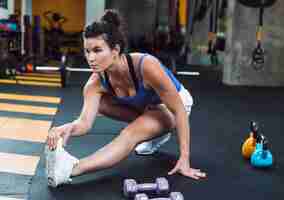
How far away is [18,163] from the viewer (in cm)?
218

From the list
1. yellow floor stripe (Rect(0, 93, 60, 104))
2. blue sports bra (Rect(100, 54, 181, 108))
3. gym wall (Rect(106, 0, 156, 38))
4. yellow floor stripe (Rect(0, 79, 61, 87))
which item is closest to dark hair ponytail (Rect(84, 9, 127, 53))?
blue sports bra (Rect(100, 54, 181, 108))

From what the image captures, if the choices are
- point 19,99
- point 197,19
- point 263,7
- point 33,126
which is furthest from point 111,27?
point 197,19

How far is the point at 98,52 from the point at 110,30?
99 mm

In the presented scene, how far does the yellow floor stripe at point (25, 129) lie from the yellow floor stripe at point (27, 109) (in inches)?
12.3

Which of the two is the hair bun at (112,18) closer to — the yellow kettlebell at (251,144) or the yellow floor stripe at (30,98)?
the yellow kettlebell at (251,144)

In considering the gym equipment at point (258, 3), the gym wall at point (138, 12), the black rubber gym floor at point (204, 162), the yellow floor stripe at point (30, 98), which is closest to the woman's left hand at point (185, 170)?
the black rubber gym floor at point (204, 162)

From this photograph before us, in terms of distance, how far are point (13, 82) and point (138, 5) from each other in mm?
6385

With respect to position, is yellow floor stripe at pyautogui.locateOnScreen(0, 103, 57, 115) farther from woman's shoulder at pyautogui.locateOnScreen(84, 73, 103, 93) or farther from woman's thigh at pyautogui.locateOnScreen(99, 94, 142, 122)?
woman's shoulder at pyautogui.locateOnScreen(84, 73, 103, 93)

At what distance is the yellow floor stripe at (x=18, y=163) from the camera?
2.06 metres

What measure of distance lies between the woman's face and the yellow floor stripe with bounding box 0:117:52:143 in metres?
1.02

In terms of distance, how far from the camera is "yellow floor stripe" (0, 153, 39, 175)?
2.06m

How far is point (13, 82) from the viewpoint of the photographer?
527 centimetres

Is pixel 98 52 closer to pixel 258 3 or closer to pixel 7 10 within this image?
pixel 258 3

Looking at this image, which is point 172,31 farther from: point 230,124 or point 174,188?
point 174,188
